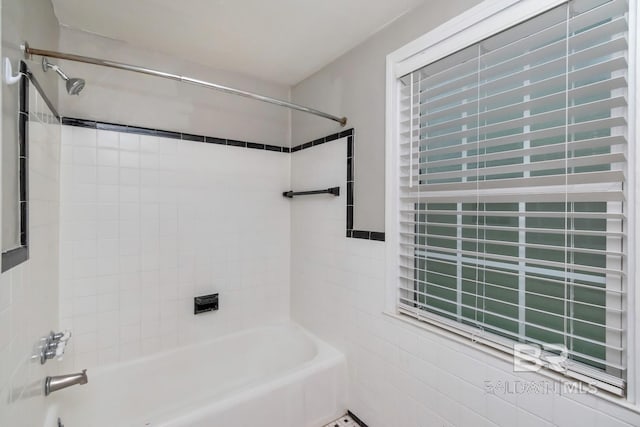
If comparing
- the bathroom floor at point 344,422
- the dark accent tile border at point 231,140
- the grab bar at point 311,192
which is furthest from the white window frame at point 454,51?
the bathroom floor at point 344,422

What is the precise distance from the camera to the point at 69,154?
66.6 inches

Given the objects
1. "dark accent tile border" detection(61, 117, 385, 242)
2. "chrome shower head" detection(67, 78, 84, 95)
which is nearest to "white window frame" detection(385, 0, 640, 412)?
"dark accent tile border" detection(61, 117, 385, 242)

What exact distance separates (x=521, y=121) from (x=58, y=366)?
2.54 m

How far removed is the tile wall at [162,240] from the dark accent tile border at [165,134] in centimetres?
3

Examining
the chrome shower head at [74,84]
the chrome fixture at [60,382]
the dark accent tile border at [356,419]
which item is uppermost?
the chrome shower head at [74,84]

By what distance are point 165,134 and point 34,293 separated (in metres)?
1.17

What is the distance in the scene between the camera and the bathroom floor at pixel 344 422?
5.92ft

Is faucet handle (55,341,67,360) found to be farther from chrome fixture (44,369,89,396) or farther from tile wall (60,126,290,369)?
tile wall (60,126,290,369)

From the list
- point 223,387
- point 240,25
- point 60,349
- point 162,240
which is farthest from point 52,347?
point 240,25

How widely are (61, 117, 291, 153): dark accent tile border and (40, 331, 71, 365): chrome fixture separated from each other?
115 centimetres

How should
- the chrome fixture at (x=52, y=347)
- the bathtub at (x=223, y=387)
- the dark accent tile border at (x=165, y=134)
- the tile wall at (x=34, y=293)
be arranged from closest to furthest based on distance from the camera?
the tile wall at (x=34, y=293) < the chrome fixture at (x=52, y=347) < the bathtub at (x=223, y=387) < the dark accent tile border at (x=165, y=134)

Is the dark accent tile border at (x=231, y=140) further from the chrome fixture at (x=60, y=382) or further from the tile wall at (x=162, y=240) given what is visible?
the chrome fixture at (x=60, y=382)

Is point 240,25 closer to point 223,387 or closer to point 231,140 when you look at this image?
point 231,140

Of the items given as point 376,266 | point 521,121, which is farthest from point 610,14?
point 376,266
